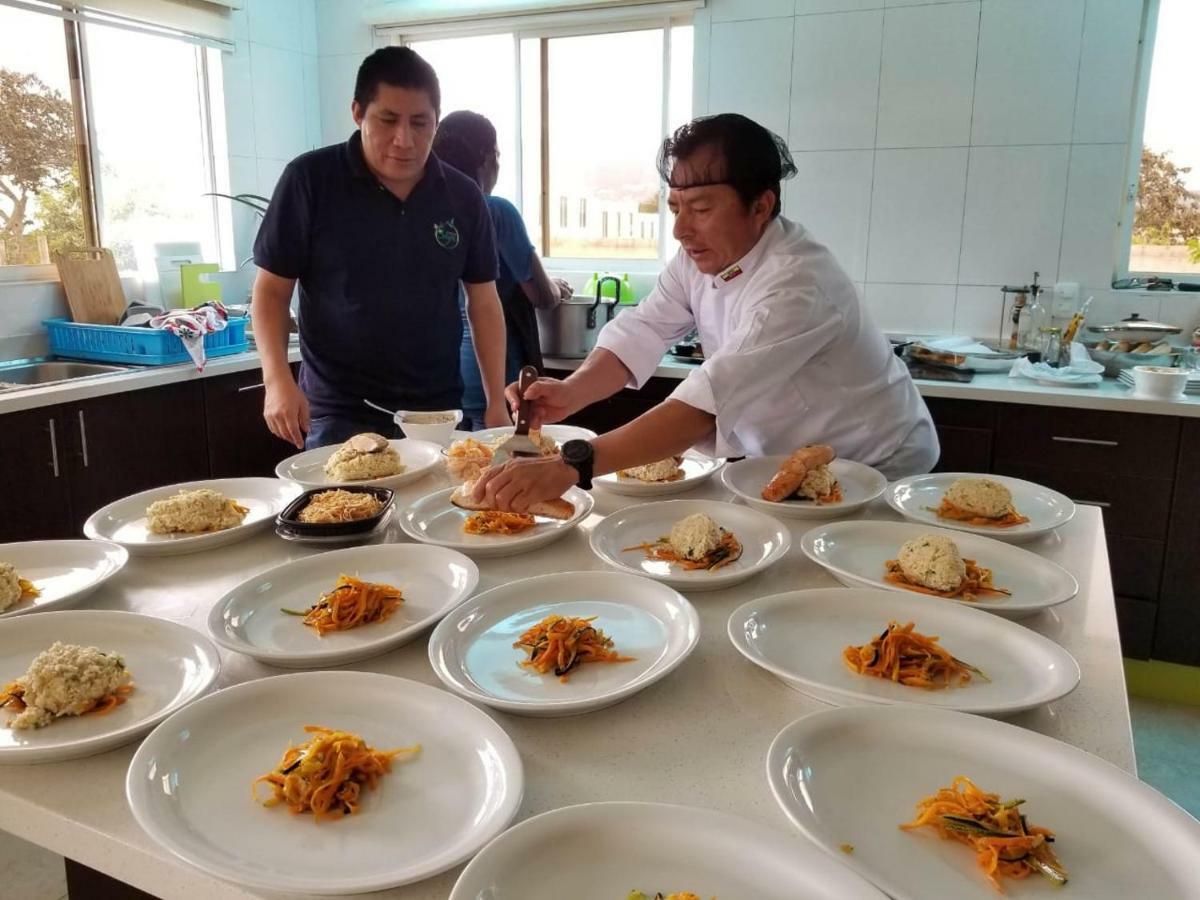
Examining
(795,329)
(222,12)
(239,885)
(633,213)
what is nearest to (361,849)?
(239,885)

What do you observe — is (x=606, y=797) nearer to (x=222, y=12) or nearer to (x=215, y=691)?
(x=215, y=691)

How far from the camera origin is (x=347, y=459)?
1666 mm

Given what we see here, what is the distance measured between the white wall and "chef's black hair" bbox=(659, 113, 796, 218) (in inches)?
73.9

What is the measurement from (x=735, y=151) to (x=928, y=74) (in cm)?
203

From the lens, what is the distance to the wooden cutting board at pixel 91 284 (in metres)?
3.16

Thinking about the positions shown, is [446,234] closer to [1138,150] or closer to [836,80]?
[836,80]

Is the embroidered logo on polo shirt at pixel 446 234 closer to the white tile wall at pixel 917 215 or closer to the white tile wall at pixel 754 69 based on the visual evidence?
the white tile wall at pixel 754 69

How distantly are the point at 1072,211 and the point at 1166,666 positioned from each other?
1.58 m

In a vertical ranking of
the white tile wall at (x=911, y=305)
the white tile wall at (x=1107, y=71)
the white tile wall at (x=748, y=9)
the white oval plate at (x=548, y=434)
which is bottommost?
the white oval plate at (x=548, y=434)

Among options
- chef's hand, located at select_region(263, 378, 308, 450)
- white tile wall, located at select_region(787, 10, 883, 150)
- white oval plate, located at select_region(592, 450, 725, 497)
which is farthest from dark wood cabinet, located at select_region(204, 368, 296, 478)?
white tile wall, located at select_region(787, 10, 883, 150)

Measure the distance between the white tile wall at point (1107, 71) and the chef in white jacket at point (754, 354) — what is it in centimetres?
180

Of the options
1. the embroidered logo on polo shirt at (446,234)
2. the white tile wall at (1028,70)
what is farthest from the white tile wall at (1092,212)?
the embroidered logo on polo shirt at (446,234)

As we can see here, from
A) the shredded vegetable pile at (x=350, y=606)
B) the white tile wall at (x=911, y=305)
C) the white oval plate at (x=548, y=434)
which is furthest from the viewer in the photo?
the white tile wall at (x=911, y=305)

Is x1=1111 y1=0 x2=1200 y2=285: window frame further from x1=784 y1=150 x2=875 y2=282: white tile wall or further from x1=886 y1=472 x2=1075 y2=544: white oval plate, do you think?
x1=886 y1=472 x2=1075 y2=544: white oval plate
